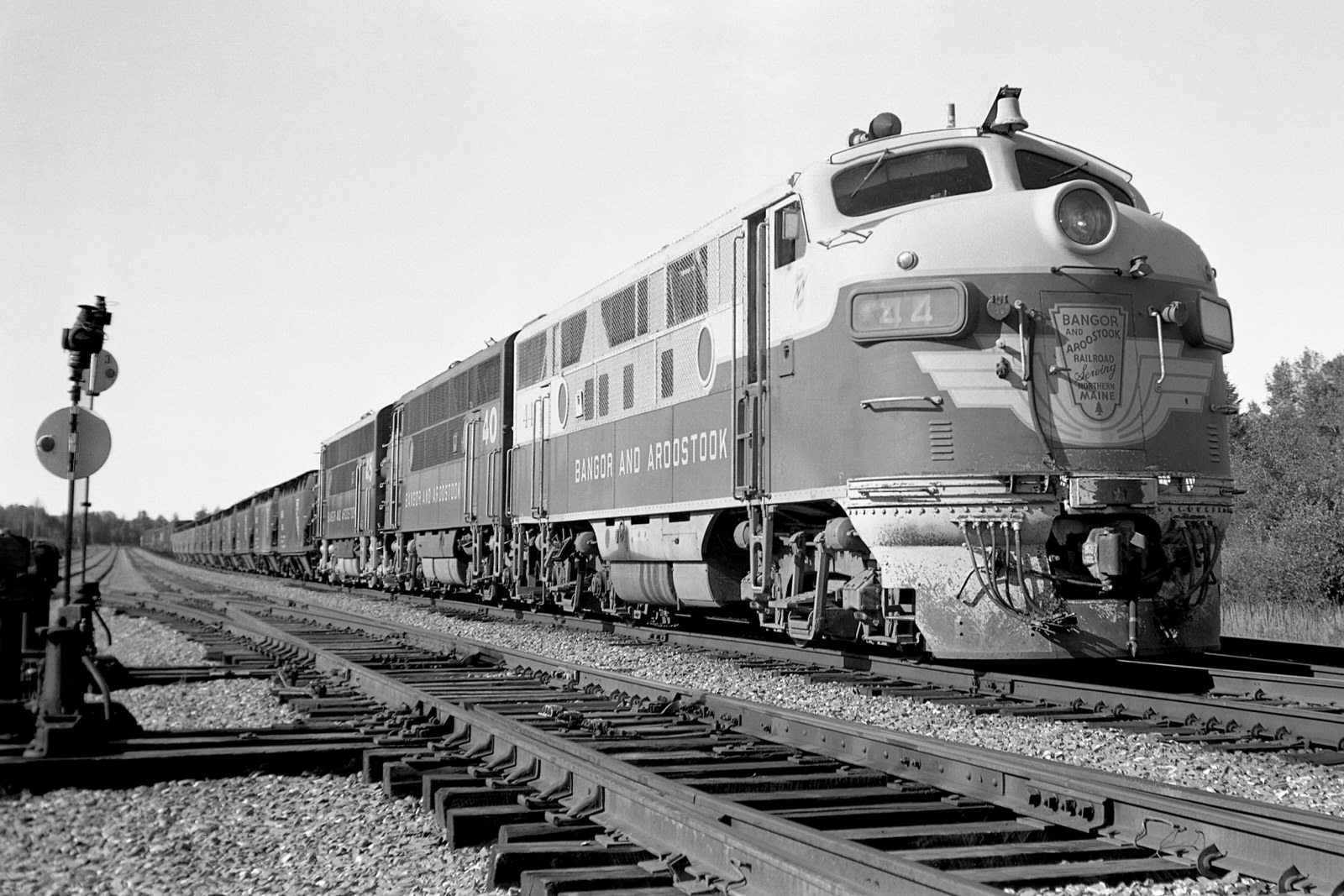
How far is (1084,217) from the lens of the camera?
8117mm

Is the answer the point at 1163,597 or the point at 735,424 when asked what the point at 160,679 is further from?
the point at 1163,597

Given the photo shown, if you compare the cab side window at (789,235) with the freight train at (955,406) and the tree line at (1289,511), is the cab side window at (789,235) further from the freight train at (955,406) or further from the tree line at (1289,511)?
→ the tree line at (1289,511)

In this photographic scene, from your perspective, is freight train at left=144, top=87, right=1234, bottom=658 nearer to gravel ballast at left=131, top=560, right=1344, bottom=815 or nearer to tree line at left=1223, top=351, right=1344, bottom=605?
gravel ballast at left=131, top=560, right=1344, bottom=815

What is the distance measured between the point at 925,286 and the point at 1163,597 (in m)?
2.55

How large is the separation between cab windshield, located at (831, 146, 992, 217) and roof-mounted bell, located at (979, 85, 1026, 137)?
0.96 ft

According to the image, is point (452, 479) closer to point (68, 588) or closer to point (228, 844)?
point (68, 588)

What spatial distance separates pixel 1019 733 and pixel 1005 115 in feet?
15.3

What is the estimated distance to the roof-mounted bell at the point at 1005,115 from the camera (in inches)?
351

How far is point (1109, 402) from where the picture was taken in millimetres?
7957

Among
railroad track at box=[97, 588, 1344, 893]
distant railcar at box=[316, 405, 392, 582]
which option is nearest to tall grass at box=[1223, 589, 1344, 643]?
railroad track at box=[97, 588, 1344, 893]

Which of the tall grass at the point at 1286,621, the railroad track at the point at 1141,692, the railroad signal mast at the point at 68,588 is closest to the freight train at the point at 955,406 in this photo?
the railroad track at the point at 1141,692

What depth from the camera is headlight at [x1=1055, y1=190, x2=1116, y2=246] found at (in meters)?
8.07

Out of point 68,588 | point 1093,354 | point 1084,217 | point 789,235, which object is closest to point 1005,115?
point 1084,217

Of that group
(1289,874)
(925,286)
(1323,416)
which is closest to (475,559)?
(925,286)
